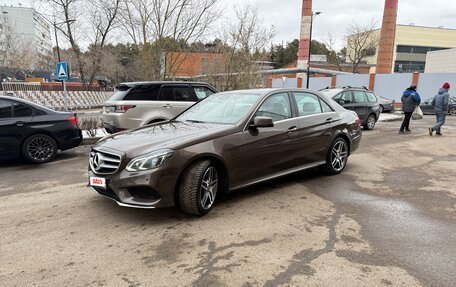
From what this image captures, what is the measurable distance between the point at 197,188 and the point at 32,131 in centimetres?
497

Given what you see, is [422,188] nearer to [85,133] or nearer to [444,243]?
[444,243]

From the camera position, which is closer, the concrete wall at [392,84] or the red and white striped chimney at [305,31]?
the concrete wall at [392,84]

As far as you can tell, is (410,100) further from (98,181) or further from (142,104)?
(98,181)

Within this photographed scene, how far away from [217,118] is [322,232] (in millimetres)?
2128

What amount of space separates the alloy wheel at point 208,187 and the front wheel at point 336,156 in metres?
2.57

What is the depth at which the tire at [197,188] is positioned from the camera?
3.89 meters

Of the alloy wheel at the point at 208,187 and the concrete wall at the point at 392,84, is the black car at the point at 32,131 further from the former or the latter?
the concrete wall at the point at 392,84

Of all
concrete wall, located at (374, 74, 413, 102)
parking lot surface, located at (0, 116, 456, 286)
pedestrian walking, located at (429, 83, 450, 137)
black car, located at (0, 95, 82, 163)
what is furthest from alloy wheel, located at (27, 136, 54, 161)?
concrete wall, located at (374, 74, 413, 102)

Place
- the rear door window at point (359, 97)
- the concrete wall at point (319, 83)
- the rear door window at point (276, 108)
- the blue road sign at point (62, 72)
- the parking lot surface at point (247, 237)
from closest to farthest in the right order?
the parking lot surface at point (247, 237)
the rear door window at point (276, 108)
the blue road sign at point (62, 72)
the rear door window at point (359, 97)
the concrete wall at point (319, 83)

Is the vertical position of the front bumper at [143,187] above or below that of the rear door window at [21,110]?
below

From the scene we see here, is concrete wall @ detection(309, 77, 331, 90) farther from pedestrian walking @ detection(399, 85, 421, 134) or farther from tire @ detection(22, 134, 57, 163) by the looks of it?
tire @ detection(22, 134, 57, 163)

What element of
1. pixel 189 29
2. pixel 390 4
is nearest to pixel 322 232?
pixel 189 29

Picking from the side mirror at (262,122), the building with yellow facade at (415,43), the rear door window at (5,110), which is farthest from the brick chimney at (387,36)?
the building with yellow facade at (415,43)

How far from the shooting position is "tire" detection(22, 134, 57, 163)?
275 inches
